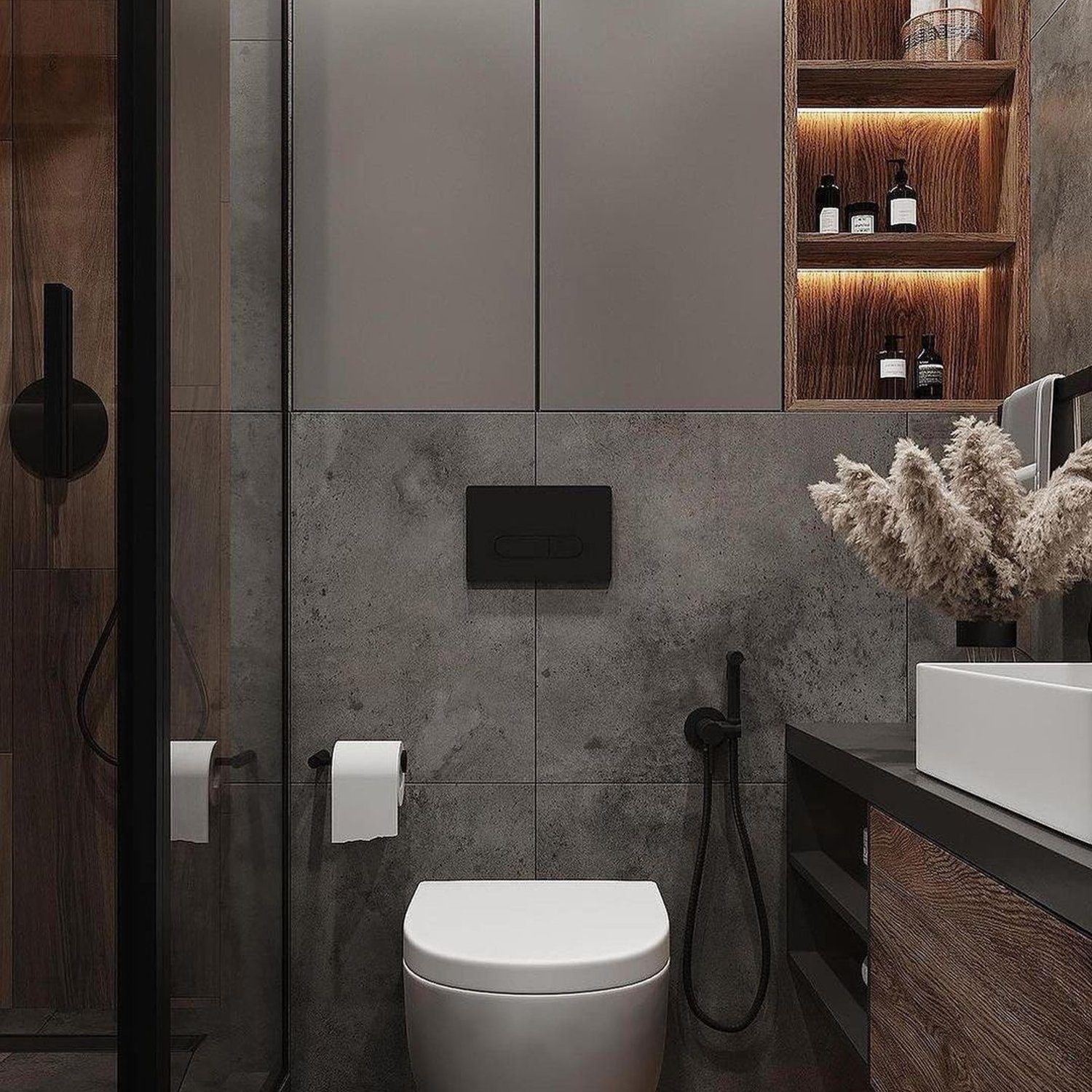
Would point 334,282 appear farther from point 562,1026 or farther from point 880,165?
point 562,1026

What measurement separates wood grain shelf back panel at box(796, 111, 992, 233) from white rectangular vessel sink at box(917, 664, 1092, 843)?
3.74 feet

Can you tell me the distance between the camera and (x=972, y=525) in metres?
1.59

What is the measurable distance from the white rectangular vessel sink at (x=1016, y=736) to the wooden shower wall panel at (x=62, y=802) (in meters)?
0.99

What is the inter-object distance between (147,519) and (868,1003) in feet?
4.01

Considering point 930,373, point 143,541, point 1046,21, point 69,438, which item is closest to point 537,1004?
point 143,541

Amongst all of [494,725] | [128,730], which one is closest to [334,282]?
[494,725]

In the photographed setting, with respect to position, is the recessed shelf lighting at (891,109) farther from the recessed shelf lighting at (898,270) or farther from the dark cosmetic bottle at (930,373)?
the dark cosmetic bottle at (930,373)

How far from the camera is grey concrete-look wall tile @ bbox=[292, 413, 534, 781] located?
2.12 m

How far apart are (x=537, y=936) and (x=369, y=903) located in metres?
0.59

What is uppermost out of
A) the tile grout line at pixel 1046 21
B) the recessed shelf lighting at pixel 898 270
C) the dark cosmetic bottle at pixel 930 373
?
the tile grout line at pixel 1046 21

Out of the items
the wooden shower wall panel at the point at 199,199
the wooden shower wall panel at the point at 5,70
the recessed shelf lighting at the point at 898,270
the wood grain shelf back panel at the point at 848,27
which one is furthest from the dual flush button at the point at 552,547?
the wooden shower wall panel at the point at 5,70

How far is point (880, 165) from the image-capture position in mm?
Result: 2273

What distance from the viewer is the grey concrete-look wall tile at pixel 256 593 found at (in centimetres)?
176

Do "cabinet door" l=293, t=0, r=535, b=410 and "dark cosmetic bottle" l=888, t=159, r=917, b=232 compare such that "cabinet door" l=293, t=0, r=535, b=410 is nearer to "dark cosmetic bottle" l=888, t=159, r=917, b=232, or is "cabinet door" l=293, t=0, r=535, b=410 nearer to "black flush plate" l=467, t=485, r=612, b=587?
"black flush plate" l=467, t=485, r=612, b=587
